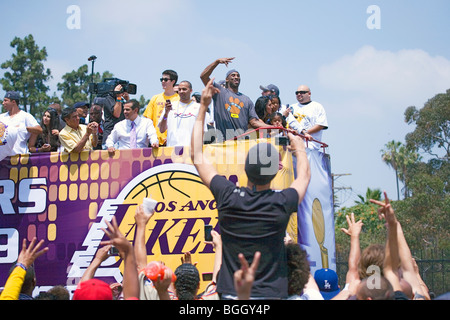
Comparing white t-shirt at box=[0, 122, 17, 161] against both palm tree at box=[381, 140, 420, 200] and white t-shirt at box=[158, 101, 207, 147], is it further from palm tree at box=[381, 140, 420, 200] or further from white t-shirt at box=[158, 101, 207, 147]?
palm tree at box=[381, 140, 420, 200]

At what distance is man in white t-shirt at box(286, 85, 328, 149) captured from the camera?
8648mm

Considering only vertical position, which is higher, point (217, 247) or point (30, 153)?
point (30, 153)

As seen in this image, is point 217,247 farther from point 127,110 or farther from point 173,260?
point 127,110

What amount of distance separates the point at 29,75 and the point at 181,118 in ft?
66.5

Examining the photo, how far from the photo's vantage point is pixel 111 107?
9.09m

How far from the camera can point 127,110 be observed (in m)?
8.14

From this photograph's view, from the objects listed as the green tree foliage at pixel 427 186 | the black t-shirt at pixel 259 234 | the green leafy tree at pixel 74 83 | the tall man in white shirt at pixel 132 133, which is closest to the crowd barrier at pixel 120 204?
the tall man in white shirt at pixel 132 133

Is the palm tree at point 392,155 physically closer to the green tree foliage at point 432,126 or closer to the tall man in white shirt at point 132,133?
the green tree foliage at point 432,126

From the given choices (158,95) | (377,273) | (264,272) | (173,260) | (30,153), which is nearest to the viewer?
(264,272)

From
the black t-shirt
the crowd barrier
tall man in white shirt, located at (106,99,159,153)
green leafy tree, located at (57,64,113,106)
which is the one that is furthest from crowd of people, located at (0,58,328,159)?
green leafy tree, located at (57,64,113,106)

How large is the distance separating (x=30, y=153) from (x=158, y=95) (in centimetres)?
246

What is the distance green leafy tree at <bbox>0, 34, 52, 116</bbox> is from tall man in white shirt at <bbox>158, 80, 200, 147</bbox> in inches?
739
